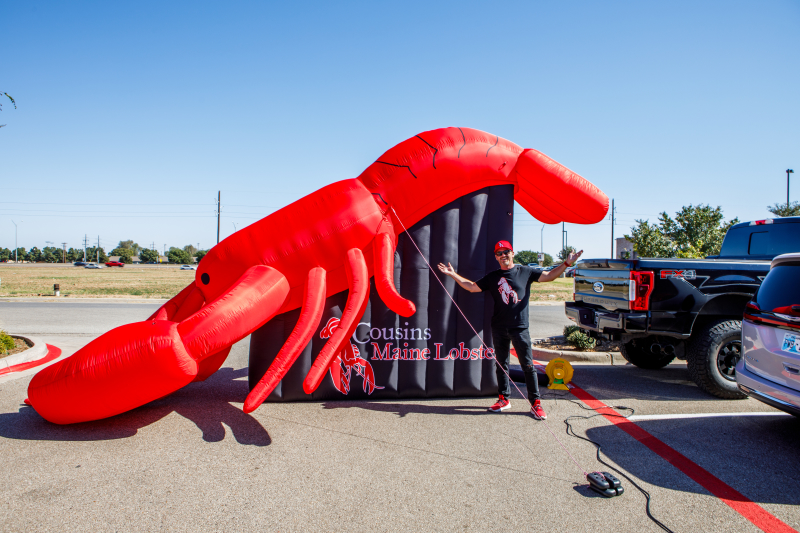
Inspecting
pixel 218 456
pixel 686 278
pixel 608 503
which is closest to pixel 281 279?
pixel 218 456

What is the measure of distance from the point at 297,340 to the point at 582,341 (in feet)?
17.3

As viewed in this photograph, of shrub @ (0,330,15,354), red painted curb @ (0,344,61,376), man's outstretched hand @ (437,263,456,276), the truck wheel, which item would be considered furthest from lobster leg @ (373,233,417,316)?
shrub @ (0,330,15,354)

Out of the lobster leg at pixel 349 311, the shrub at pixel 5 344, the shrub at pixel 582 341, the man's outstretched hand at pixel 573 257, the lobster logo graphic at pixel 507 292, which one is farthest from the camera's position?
the shrub at pixel 582 341

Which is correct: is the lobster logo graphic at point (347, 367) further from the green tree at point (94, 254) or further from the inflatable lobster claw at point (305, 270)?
the green tree at point (94, 254)

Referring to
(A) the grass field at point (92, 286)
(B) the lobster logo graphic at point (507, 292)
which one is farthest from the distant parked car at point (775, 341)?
(A) the grass field at point (92, 286)

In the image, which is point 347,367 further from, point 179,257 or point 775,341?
point 179,257

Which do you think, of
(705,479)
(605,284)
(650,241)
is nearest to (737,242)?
(605,284)

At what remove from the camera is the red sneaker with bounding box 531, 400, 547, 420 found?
454 centimetres

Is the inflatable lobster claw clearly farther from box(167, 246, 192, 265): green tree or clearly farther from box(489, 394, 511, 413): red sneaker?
box(167, 246, 192, 265): green tree

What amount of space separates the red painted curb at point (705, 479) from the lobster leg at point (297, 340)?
10.1 feet

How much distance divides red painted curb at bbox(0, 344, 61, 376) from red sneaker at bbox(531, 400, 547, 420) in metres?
6.57

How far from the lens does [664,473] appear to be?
3.43 metres

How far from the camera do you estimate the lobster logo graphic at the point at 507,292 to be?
15.2 ft

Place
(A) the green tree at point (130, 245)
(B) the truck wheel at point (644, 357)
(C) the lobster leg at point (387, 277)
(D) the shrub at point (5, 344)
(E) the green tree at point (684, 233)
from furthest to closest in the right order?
(A) the green tree at point (130, 245) → (E) the green tree at point (684, 233) → (B) the truck wheel at point (644, 357) → (D) the shrub at point (5, 344) → (C) the lobster leg at point (387, 277)
